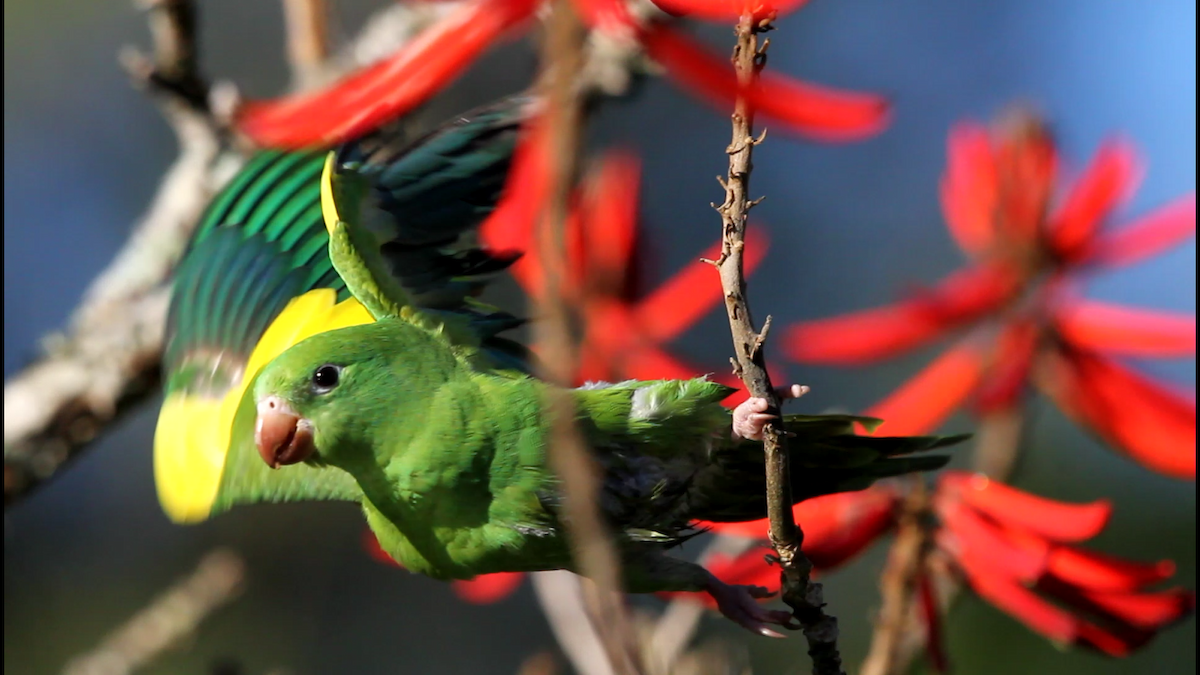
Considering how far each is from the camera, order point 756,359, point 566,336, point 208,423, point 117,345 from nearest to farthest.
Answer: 1. point 566,336
2. point 756,359
3. point 208,423
4. point 117,345

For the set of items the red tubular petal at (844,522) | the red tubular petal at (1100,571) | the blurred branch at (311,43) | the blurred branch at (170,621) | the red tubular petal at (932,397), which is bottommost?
the red tubular petal at (1100,571)

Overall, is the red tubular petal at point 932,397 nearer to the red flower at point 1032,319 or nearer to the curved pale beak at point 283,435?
the red flower at point 1032,319

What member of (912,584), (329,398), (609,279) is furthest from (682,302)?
(329,398)

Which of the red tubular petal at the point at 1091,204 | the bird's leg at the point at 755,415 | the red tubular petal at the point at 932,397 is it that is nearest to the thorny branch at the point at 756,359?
the bird's leg at the point at 755,415

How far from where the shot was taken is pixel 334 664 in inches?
128

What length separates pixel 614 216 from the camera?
105 cm

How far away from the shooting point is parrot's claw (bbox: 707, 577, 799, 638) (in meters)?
0.62

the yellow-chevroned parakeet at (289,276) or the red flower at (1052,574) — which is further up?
the yellow-chevroned parakeet at (289,276)

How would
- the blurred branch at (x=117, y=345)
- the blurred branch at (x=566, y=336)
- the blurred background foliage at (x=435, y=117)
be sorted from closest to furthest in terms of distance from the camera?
the blurred branch at (x=566, y=336) < the blurred branch at (x=117, y=345) < the blurred background foliage at (x=435, y=117)

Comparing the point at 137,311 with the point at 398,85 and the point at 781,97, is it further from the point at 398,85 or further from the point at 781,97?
the point at 781,97

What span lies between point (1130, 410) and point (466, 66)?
54cm

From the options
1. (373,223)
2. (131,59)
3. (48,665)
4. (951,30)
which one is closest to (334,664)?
(48,665)

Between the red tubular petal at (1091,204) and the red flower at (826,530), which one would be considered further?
the red tubular petal at (1091,204)

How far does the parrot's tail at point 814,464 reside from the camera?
2.20 feet
